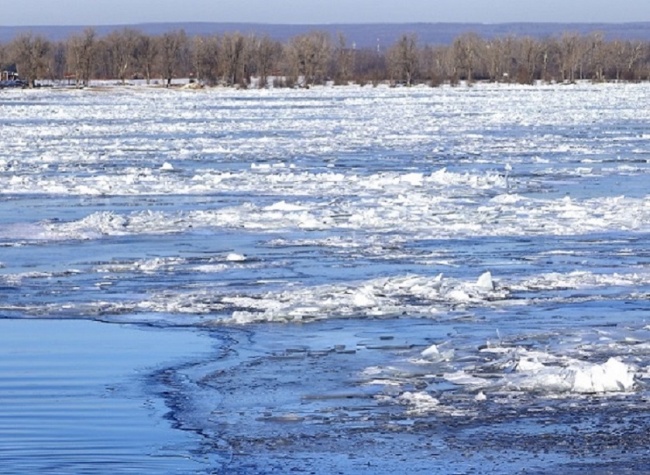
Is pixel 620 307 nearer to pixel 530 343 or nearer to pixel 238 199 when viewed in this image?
pixel 530 343

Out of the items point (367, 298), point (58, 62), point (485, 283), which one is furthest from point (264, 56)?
point (367, 298)

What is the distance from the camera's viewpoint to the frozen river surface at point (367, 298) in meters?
6.46

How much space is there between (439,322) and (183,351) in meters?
1.85

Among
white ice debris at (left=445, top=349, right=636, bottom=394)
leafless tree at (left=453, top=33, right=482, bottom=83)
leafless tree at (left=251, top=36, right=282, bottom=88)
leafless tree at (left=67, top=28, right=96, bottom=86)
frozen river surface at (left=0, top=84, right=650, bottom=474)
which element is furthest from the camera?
leafless tree at (left=453, top=33, right=482, bottom=83)

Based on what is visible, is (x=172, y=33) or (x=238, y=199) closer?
(x=238, y=199)

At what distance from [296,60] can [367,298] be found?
117 meters

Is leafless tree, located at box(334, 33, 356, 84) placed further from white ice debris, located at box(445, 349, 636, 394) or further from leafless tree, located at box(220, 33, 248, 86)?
white ice debris, located at box(445, 349, 636, 394)

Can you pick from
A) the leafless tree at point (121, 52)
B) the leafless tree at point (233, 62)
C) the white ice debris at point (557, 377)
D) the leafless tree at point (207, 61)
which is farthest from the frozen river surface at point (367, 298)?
the leafless tree at point (121, 52)

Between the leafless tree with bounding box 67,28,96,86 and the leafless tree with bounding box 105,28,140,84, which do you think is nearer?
the leafless tree with bounding box 67,28,96,86

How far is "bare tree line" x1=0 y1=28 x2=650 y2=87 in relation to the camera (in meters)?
123

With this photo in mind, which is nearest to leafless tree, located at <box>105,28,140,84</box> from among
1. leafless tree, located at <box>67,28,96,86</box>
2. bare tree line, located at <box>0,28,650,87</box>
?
bare tree line, located at <box>0,28,650,87</box>

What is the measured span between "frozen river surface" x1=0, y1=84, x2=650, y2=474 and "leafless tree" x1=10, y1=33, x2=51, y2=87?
319 feet

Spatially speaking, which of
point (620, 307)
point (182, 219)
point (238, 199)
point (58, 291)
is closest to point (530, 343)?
point (620, 307)

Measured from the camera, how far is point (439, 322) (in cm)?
934
